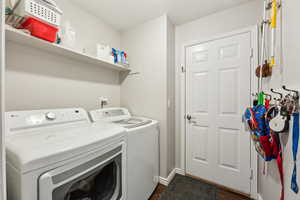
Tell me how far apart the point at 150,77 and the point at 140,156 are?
1.14 metres

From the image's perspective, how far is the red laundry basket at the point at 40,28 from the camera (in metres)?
0.92

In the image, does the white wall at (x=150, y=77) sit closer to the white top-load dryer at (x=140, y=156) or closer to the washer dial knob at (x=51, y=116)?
the white top-load dryer at (x=140, y=156)

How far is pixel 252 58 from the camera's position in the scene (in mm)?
1449

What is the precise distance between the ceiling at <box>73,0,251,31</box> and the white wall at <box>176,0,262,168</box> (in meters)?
0.08

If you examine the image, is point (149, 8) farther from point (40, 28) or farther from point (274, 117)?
point (274, 117)

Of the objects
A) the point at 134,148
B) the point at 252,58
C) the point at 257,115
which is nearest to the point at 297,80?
the point at 257,115

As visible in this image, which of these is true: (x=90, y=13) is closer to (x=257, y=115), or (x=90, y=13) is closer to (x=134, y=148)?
(x=134, y=148)

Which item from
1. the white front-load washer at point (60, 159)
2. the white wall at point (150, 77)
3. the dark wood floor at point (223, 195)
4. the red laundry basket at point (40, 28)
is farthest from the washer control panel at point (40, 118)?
the dark wood floor at point (223, 195)

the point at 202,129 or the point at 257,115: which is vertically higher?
the point at 257,115

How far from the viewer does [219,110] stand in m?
1.66

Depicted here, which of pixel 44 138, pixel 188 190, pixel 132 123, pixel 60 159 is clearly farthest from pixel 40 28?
pixel 188 190

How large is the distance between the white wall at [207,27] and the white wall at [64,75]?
45.2 inches

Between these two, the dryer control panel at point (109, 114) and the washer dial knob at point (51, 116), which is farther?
the dryer control panel at point (109, 114)

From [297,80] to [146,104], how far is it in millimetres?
1521
